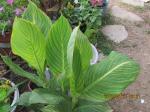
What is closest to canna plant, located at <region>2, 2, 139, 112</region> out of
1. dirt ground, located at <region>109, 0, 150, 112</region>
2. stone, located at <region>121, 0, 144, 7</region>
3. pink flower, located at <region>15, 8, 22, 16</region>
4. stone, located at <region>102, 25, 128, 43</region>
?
pink flower, located at <region>15, 8, 22, 16</region>

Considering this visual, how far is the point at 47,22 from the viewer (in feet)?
7.33

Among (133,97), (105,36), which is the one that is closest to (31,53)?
(133,97)

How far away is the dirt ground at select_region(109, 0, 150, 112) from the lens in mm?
3270

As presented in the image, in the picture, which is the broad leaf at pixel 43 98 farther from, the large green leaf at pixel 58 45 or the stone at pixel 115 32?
the stone at pixel 115 32

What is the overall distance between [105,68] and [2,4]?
1576 mm

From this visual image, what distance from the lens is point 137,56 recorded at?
13.2ft

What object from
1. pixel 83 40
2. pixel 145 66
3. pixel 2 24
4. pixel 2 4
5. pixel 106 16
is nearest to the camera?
pixel 83 40

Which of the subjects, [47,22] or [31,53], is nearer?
[31,53]

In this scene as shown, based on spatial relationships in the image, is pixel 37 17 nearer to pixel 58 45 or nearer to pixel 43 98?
pixel 58 45

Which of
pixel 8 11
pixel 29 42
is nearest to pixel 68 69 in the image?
pixel 29 42

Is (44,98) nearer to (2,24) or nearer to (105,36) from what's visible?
(2,24)

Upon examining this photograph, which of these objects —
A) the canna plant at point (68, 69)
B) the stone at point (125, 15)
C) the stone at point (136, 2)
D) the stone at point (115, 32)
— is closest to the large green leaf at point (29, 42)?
the canna plant at point (68, 69)

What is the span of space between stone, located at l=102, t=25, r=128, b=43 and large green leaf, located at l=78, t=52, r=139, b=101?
7.37 feet

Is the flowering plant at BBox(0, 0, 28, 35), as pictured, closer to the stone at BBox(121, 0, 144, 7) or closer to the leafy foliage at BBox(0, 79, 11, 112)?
the leafy foliage at BBox(0, 79, 11, 112)
